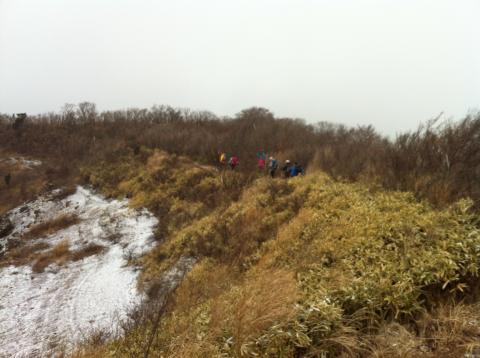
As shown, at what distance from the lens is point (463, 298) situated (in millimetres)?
3604

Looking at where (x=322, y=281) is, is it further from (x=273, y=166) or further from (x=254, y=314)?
(x=273, y=166)

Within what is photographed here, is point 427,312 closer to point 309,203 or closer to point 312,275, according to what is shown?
point 312,275

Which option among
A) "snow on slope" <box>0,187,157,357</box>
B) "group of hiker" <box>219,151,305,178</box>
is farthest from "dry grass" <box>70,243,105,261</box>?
"group of hiker" <box>219,151,305,178</box>

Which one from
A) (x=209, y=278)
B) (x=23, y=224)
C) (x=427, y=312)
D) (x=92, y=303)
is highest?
(x=427, y=312)

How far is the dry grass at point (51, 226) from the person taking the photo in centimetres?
1515

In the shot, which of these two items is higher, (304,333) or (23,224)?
(304,333)

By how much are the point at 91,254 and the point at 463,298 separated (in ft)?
43.7

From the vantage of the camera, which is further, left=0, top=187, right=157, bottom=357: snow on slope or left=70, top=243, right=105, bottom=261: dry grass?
left=70, top=243, right=105, bottom=261: dry grass

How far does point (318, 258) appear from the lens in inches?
226

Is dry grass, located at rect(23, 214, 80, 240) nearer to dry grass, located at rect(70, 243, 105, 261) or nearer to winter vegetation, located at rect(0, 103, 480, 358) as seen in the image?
winter vegetation, located at rect(0, 103, 480, 358)

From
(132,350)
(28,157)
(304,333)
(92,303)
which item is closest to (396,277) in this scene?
(304,333)

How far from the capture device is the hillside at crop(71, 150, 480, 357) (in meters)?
3.23

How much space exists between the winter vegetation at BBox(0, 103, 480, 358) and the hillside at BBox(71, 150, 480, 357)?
0.08 feet

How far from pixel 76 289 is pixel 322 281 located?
924cm
